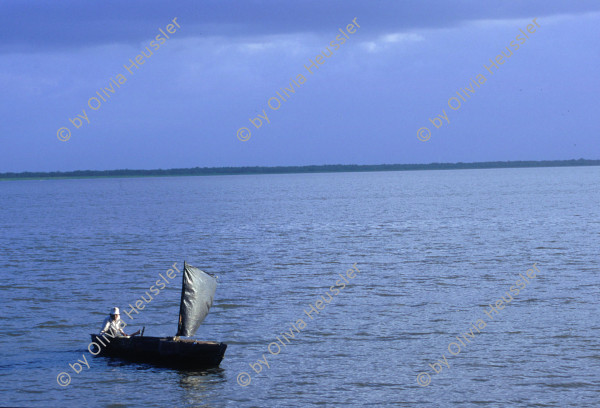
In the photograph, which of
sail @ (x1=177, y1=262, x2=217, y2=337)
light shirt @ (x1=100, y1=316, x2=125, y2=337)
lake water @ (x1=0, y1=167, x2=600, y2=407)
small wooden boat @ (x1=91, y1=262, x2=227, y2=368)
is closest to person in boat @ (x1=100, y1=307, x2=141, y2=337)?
light shirt @ (x1=100, y1=316, x2=125, y2=337)

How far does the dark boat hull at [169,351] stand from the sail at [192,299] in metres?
1.03

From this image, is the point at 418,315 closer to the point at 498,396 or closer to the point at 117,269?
the point at 498,396

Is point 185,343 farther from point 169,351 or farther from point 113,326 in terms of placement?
point 113,326

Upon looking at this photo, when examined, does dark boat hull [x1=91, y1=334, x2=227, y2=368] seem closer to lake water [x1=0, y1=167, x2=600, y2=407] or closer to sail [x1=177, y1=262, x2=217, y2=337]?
lake water [x1=0, y1=167, x2=600, y2=407]

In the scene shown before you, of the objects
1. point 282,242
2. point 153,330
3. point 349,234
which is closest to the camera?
point 153,330

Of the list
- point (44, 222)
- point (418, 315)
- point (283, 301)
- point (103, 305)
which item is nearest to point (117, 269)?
point (103, 305)

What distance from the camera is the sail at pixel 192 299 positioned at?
2677 centimetres

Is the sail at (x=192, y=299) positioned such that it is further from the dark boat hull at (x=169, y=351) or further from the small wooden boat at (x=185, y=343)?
the dark boat hull at (x=169, y=351)

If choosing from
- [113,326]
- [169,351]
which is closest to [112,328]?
[113,326]

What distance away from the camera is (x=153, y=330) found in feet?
103

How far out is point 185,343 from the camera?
2541 cm

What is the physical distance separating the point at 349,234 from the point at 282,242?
9342 mm

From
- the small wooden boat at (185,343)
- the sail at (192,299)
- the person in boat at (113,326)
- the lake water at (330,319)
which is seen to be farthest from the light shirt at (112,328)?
the sail at (192,299)

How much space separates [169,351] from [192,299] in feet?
7.18
